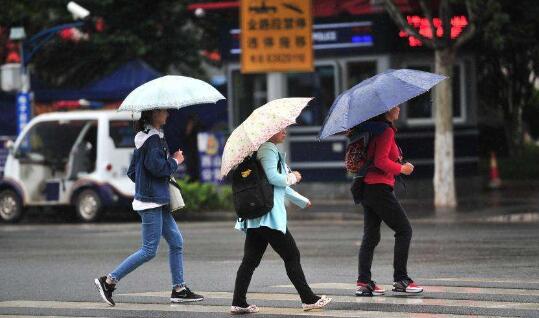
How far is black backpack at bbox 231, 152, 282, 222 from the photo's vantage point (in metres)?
9.35

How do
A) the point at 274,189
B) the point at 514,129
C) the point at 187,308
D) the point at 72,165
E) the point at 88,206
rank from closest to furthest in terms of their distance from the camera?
the point at 274,189, the point at 187,308, the point at 72,165, the point at 88,206, the point at 514,129

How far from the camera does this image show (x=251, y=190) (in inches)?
370

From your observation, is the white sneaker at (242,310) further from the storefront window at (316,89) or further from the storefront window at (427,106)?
the storefront window at (427,106)

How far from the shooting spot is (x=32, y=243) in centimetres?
1759

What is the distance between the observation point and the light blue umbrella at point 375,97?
32.3 feet

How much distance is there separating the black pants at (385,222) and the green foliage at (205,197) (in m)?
12.4

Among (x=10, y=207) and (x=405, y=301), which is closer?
(x=405, y=301)

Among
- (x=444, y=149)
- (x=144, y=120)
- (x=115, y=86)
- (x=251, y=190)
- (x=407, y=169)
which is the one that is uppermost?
(x=115, y=86)

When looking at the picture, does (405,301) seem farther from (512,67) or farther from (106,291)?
(512,67)

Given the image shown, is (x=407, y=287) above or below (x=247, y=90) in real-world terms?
below

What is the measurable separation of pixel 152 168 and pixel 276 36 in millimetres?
13249

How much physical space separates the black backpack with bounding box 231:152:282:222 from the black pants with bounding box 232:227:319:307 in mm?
220

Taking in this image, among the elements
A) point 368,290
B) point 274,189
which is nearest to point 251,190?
point 274,189

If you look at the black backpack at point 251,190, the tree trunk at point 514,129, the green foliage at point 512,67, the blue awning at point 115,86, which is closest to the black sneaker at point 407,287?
the black backpack at point 251,190
